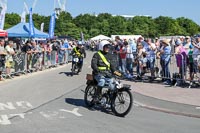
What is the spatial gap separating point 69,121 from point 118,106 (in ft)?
4.65

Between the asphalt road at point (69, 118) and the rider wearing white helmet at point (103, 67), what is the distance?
0.79 m

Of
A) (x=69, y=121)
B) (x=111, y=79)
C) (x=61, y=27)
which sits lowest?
(x=69, y=121)

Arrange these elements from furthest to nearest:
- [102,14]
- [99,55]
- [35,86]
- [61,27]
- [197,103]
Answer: [102,14]
[61,27]
[35,86]
[197,103]
[99,55]

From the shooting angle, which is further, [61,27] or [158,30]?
[158,30]

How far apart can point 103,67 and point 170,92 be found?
4004mm

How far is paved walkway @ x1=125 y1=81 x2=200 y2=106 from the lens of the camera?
469 inches

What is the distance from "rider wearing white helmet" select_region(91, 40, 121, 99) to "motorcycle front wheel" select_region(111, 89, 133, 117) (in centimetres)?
46

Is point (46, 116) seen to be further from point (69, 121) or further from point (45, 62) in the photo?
point (45, 62)

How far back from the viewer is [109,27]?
105375mm

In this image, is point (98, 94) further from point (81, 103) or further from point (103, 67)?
point (81, 103)

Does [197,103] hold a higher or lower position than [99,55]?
lower

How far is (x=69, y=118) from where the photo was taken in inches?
371

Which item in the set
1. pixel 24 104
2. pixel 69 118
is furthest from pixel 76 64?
pixel 69 118

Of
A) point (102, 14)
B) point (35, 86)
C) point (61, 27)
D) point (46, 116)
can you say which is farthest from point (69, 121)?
point (102, 14)
